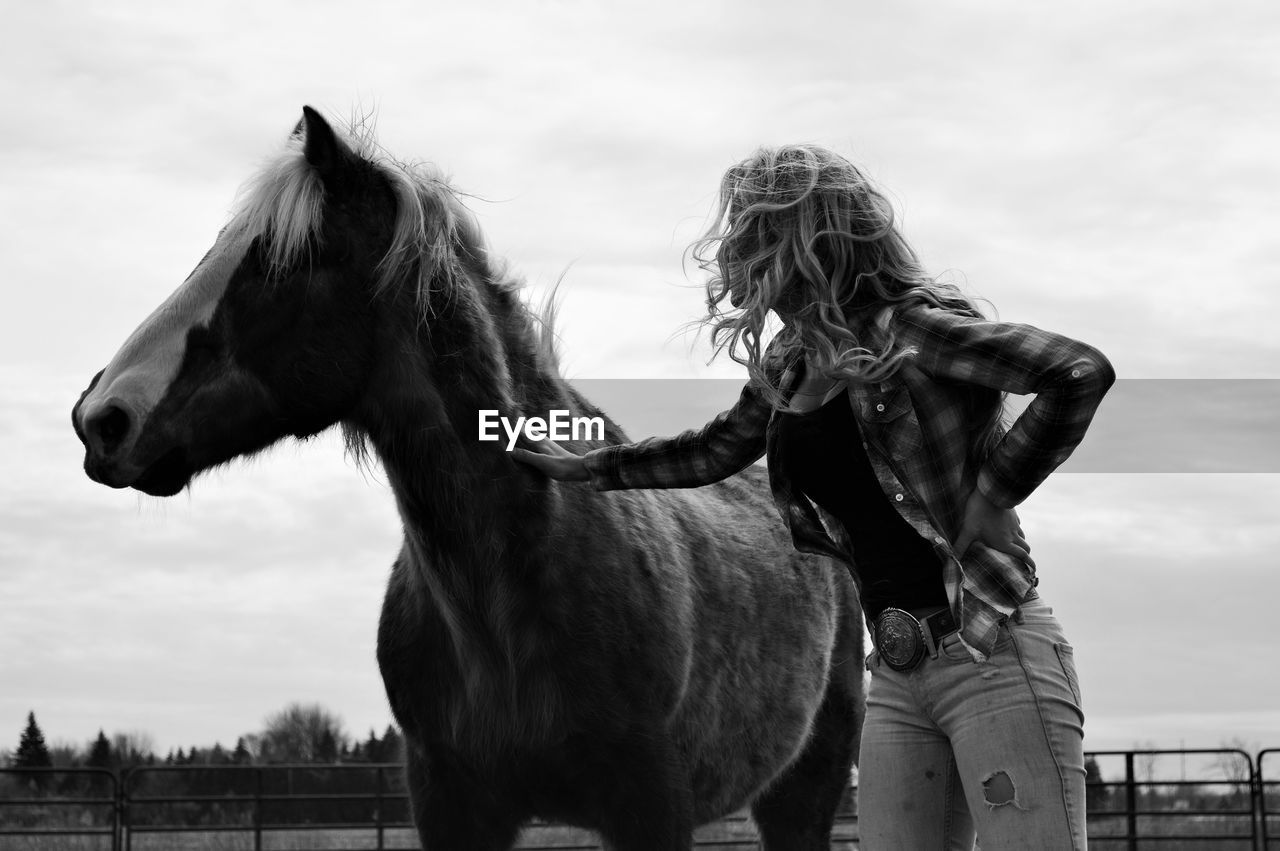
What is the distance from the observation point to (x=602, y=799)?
3520 mm

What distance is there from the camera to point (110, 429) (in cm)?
317

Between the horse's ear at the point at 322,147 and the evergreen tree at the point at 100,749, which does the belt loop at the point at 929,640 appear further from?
the evergreen tree at the point at 100,749

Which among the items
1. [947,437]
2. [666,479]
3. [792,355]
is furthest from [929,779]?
[666,479]

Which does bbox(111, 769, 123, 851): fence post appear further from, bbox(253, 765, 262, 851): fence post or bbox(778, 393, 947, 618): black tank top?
bbox(778, 393, 947, 618): black tank top

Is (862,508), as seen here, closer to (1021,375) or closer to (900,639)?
(900,639)

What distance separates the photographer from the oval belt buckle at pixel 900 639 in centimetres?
233

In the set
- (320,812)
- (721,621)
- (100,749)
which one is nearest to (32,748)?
(100,749)

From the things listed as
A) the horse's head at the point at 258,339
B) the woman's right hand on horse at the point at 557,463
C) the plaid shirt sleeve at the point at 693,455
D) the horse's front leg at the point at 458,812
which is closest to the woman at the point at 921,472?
the plaid shirt sleeve at the point at 693,455

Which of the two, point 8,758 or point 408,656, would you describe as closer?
point 408,656

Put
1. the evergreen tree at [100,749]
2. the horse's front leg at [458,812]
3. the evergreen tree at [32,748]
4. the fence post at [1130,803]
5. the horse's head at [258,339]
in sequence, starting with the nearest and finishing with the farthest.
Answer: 1. the horse's head at [258,339]
2. the horse's front leg at [458,812]
3. the fence post at [1130,803]
4. the evergreen tree at [32,748]
5. the evergreen tree at [100,749]

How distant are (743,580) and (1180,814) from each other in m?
10.4

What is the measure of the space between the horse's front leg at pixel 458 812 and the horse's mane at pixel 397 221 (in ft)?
4.06

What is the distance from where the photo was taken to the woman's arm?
3055 mm

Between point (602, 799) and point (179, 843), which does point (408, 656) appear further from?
point (179, 843)
